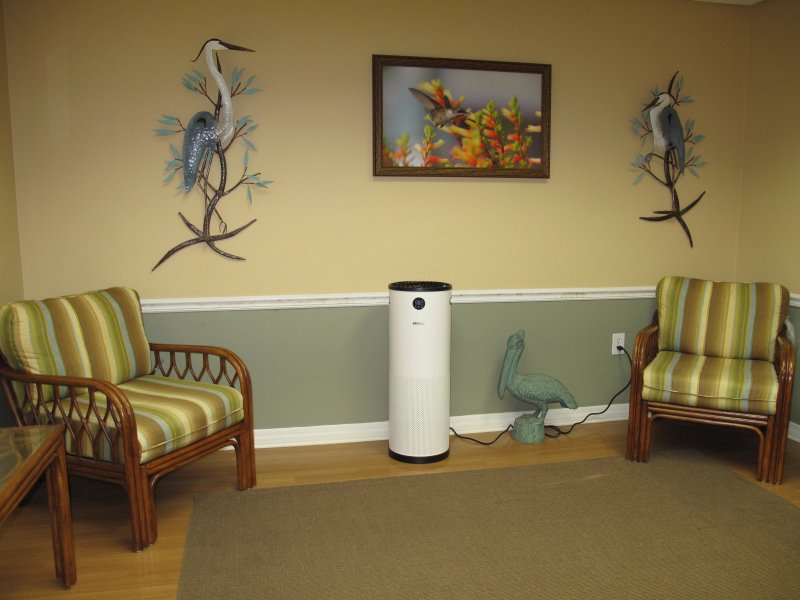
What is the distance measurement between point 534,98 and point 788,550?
216 centimetres

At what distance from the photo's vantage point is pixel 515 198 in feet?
10.7

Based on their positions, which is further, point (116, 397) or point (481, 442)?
point (481, 442)

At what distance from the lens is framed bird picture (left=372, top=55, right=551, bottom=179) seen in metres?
3.03

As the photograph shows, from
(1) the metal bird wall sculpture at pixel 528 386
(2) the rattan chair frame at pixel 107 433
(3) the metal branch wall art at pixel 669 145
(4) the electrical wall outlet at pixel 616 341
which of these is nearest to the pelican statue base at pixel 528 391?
(1) the metal bird wall sculpture at pixel 528 386

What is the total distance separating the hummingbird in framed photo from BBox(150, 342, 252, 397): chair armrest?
1.42 meters

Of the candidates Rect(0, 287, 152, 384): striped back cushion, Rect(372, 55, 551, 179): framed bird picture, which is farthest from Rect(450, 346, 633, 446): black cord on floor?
Rect(0, 287, 152, 384): striped back cushion

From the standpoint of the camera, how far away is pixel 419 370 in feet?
9.26

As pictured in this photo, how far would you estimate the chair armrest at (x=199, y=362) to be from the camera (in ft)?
8.55

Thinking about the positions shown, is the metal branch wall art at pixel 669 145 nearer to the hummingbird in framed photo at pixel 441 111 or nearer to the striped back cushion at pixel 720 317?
the striped back cushion at pixel 720 317

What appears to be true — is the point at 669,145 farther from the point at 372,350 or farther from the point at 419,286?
the point at 372,350

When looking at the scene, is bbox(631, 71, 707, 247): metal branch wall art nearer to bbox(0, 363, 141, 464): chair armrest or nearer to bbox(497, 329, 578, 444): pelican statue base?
bbox(497, 329, 578, 444): pelican statue base

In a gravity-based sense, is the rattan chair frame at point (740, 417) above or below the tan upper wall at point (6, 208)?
below

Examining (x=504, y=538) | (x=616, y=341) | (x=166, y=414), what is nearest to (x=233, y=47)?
(x=166, y=414)

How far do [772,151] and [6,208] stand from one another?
3565 mm
